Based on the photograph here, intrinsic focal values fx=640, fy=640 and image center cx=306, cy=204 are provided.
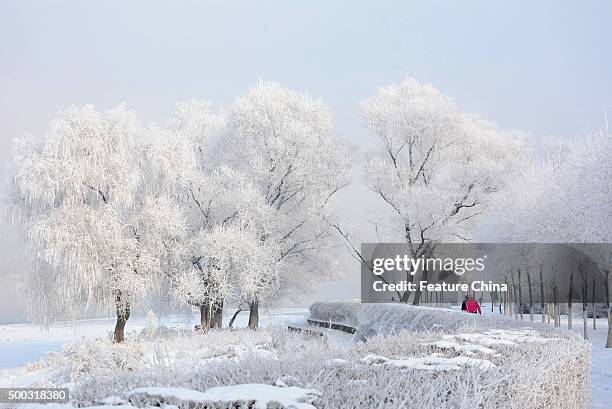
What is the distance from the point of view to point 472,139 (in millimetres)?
33875

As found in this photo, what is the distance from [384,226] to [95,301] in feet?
54.3

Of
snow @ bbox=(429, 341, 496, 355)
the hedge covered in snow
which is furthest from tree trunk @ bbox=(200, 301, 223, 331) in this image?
snow @ bbox=(429, 341, 496, 355)

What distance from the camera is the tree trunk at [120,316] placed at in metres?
21.3

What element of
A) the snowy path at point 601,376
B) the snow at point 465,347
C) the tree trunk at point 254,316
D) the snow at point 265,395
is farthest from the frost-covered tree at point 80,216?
the snow at point 265,395

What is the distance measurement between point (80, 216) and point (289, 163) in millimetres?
10053

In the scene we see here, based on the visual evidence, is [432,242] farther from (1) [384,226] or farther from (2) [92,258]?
(2) [92,258]

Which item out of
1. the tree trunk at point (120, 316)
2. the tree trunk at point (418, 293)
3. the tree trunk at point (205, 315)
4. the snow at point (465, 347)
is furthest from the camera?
the tree trunk at point (418, 293)

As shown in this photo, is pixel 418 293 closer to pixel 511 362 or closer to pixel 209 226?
pixel 209 226

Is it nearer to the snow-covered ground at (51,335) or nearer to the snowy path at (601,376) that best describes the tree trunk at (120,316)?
the snow-covered ground at (51,335)

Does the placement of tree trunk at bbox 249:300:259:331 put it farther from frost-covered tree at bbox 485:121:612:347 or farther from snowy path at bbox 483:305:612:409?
snowy path at bbox 483:305:612:409

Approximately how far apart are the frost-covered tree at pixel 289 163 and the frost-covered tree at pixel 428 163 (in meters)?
3.73

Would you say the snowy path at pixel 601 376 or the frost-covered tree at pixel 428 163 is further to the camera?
the frost-covered tree at pixel 428 163

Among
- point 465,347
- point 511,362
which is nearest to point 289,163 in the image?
point 465,347

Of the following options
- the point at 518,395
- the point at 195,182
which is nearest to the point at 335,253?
the point at 195,182
